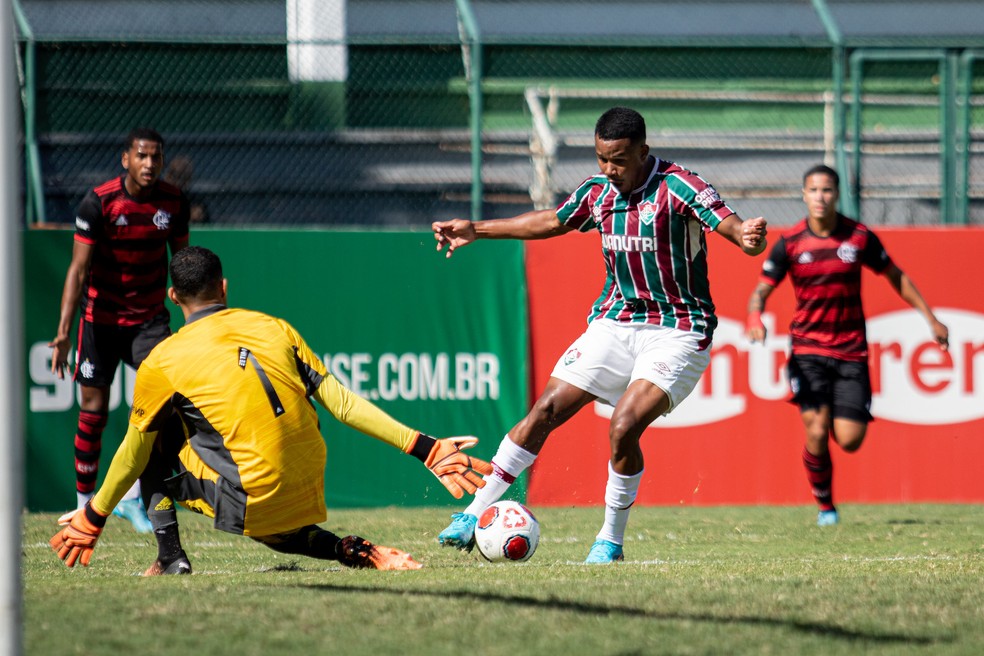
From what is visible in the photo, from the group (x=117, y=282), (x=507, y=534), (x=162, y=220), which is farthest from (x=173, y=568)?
(x=162, y=220)

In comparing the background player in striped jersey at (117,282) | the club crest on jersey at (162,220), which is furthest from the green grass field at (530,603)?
the club crest on jersey at (162,220)

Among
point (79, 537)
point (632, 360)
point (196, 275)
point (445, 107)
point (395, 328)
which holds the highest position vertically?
point (445, 107)

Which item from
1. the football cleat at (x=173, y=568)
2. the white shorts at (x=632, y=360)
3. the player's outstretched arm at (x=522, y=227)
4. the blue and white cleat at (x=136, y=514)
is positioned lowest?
the blue and white cleat at (x=136, y=514)

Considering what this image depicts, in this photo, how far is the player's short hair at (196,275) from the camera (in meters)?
5.39

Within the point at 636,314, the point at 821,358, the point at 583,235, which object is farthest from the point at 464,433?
the point at 636,314

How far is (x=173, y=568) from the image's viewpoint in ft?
19.2

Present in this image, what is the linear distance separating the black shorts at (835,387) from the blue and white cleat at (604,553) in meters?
2.71

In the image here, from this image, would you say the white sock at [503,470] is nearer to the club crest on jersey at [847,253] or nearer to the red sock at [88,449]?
the red sock at [88,449]

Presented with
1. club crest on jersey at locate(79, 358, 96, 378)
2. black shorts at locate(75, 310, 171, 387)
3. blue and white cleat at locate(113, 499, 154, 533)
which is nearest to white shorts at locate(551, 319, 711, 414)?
black shorts at locate(75, 310, 171, 387)

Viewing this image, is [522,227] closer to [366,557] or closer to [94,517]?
[366,557]

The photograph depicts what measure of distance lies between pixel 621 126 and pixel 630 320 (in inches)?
38.9

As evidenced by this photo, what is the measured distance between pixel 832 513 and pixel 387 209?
5.63 m

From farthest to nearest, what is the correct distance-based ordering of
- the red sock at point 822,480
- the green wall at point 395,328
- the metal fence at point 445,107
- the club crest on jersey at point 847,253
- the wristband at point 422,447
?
the metal fence at point 445,107, the green wall at point 395,328, the club crest on jersey at point 847,253, the red sock at point 822,480, the wristband at point 422,447

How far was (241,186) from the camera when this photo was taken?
1226cm
